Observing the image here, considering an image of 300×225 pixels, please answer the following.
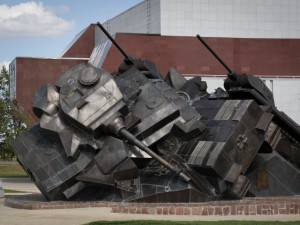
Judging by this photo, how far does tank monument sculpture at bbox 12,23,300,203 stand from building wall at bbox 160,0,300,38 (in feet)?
114

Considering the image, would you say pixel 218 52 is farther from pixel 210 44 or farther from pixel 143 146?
pixel 143 146

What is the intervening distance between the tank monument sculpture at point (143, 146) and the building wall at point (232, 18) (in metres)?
34.9

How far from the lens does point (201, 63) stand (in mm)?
53188

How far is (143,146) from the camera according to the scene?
20.7m

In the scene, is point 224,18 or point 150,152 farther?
point 224,18

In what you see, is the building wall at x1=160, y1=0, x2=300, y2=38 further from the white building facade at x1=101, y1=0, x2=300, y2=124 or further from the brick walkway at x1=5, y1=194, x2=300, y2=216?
the brick walkway at x1=5, y1=194, x2=300, y2=216

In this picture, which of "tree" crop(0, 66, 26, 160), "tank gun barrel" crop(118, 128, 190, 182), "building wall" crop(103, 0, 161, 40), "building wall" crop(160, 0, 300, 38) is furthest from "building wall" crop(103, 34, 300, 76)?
"tank gun barrel" crop(118, 128, 190, 182)

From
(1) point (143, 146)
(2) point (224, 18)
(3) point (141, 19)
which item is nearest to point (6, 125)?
(3) point (141, 19)

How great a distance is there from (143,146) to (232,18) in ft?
131

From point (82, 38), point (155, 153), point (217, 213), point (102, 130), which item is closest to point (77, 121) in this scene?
point (102, 130)

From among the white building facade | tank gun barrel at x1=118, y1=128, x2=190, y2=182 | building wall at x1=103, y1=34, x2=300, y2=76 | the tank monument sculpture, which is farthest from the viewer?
the white building facade

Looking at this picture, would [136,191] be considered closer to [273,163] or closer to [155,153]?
[155,153]

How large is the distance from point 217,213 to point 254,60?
3649 centimetres

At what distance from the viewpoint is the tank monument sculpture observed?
68.0ft
